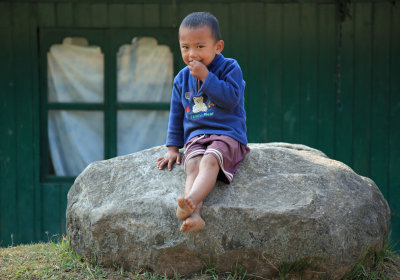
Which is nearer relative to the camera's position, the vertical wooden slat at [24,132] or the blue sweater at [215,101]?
the blue sweater at [215,101]

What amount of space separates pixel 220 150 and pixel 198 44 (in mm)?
687

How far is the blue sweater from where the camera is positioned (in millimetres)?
3201

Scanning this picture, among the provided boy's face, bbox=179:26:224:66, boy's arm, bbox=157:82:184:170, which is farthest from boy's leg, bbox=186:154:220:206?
boy's face, bbox=179:26:224:66

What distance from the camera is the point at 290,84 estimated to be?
6.11 metres

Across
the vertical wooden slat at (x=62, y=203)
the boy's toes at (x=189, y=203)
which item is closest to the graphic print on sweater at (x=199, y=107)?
the boy's toes at (x=189, y=203)

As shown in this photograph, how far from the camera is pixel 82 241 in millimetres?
3395

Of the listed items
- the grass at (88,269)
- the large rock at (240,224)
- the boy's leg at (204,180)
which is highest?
the boy's leg at (204,180)

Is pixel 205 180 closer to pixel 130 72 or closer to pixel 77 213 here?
pixel 77 213

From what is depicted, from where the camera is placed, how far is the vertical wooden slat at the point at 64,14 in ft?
19.9

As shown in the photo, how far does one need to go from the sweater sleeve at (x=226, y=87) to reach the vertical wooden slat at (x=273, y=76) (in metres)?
2.81

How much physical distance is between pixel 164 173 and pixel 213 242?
617mm

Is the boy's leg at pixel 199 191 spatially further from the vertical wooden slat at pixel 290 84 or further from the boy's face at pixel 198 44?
the vertical wooden slat at pixel 290 84

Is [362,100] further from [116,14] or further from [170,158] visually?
[170,158]

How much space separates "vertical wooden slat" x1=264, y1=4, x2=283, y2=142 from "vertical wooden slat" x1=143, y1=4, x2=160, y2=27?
1.31m
